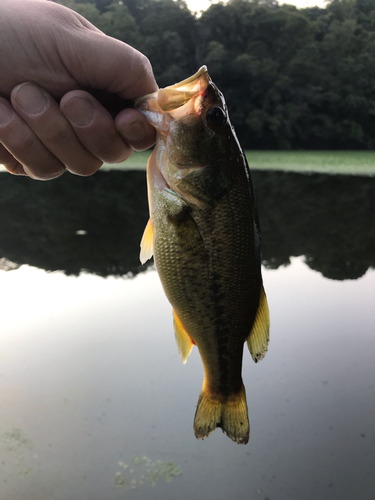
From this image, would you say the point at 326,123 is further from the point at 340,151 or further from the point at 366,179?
the point at 366,179

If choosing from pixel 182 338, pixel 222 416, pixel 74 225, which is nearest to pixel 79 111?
pixel 182 338

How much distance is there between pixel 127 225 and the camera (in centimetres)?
1125

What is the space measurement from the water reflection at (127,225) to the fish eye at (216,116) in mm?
6618

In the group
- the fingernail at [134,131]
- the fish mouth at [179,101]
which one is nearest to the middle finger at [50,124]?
the fingernail at [134,131]

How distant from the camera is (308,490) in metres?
4.08

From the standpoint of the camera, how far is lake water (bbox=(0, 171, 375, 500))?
13.3ft

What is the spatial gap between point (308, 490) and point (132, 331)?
118 inches

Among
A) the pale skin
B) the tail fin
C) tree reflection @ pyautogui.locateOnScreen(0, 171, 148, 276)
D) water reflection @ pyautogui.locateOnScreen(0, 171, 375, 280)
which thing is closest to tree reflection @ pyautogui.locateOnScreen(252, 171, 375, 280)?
water reflection @ pyautogui.locateOnScreen(0, 171, 375, 280)

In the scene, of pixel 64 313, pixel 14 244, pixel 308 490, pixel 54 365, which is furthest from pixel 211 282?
pixel 14 244

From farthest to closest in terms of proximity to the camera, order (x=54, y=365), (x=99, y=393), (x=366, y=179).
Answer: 1. (x=366, y=179)
2. (x=54, y=365)
3. (x=99, y=393)

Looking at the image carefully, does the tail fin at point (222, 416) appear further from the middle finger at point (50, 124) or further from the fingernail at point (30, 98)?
the fingernail at point (30, 98)

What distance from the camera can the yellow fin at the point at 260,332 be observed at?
6.15 ft

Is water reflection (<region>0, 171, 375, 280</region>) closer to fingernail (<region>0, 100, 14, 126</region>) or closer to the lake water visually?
the lake water

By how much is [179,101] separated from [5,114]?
2.44 feet
